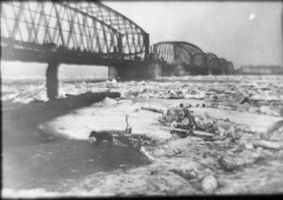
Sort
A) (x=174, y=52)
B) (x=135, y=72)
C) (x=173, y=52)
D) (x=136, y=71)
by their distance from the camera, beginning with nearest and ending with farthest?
(x=135, y=72), (x=136, y=71), (x=174, y=52), (x=173, y=52)

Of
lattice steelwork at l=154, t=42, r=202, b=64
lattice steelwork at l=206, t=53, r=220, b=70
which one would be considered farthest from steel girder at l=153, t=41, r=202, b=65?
lattice steelwork at l=206, t=53, r=220, b=70

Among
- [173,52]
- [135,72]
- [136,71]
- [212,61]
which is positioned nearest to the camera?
[135,72]

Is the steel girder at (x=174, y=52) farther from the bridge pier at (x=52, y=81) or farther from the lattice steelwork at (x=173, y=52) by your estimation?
the bridge pier at (x=52, y=81)

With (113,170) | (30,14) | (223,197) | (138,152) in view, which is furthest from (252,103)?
(30,14)

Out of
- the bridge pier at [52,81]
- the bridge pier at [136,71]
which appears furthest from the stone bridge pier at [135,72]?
the bridge pier at [52,81]

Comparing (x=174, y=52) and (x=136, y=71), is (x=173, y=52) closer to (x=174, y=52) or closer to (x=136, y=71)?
(x=174, y=52)

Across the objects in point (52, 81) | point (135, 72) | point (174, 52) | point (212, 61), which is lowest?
point (52, 81)

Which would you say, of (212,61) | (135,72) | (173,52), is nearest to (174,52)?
(173,52)

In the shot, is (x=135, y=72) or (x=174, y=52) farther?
(x=174, y=52)
